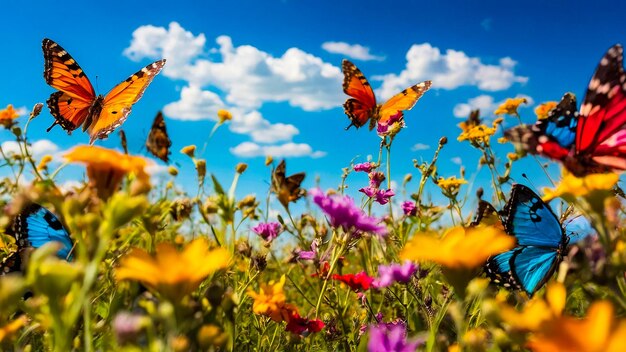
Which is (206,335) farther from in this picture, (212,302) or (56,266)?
(56,266)

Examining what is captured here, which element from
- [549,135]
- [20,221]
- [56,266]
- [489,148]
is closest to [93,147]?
[56,266]

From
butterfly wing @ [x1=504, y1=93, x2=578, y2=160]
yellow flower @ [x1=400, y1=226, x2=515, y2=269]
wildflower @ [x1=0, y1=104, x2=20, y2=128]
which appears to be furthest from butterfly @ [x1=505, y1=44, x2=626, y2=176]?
wildflower @ [x1=0, y1=104, x2=20, y2=128]

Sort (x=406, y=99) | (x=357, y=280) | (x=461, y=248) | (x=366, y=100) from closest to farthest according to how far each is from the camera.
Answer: (x=461, y=248) < (x=357, y=280) < (x=406, y=99) < (x=366, y=100)

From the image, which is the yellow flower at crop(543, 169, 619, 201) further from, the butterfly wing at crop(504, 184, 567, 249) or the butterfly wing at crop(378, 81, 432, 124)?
the butterfly wing at crop(378, 81, 432, 124)

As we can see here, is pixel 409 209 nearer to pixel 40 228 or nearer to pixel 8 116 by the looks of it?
pixel 40 228

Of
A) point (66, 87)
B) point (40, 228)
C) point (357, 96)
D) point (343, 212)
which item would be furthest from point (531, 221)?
point (66, 87)

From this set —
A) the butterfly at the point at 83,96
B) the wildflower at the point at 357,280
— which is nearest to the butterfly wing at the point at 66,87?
the butterfly at the point at 83,96
